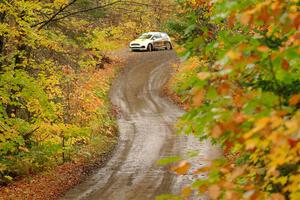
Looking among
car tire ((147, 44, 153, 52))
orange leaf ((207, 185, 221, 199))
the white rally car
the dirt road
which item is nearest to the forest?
orange leaf ((207, 185, 221, 199))

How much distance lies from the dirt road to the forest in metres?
0.92

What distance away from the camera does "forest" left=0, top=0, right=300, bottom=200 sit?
10.4 ft

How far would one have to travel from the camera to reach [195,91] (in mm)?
3141

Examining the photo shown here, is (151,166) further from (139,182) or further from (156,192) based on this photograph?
(156,192)

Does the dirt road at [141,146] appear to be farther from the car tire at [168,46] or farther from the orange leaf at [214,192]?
the car tire at [168,46]

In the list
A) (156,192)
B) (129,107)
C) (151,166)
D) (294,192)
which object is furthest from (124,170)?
(294,192)

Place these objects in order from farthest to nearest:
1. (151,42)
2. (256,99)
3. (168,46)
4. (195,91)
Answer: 1. (168,46)
2. (151,42)
3. (256,99)
4. (195,91)

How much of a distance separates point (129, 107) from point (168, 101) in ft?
9.92

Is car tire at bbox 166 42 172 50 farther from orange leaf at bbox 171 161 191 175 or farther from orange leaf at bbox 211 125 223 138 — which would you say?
orange leaf at bbox 211 125 223 138

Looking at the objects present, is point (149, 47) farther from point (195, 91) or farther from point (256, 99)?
point (195, 91)

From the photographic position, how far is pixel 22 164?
14.5 meters

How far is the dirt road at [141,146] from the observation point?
13.4 m

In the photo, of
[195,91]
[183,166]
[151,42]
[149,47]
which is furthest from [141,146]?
[151,42]

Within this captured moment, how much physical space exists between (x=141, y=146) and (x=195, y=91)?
15803 mm
